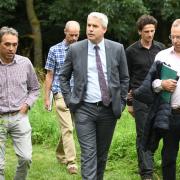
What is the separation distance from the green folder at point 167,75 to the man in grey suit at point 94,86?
0.56m

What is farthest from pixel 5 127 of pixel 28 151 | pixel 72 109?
pixel 72 109

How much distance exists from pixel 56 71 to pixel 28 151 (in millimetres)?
1913

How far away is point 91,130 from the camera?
6.02 meters

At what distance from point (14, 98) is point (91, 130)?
3.06 ft

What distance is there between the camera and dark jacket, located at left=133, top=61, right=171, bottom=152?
224 inches

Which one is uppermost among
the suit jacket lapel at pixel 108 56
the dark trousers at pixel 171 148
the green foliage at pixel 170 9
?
the suit jacket lapel at pixel 108 56

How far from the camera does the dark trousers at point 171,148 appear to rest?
19.0 ft

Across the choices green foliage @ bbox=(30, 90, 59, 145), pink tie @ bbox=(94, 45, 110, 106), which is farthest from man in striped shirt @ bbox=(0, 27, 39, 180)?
green foliage @ bbox=(30, 90, 59, 145)

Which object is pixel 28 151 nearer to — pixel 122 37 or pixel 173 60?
pixel 173 60

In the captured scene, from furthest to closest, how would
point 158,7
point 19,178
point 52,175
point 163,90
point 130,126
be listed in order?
point 158,7
point 130,126
point 52,175
point 19,178
point 163,90

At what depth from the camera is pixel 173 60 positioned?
5.80 m

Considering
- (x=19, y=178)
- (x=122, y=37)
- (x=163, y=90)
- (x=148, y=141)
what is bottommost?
(x=122, y=37)

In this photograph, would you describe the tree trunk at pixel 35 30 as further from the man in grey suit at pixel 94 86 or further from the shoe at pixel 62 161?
the man in grey suit at pixel 94 86

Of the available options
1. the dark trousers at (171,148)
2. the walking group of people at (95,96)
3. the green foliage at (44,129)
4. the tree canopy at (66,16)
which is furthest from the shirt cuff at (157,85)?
the tree canopy at (66,16)
